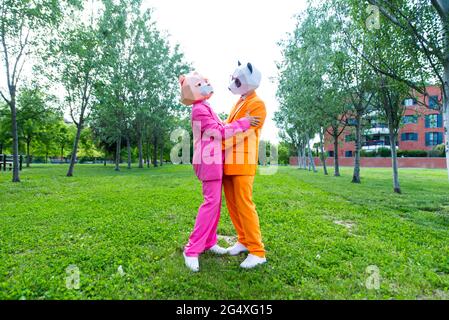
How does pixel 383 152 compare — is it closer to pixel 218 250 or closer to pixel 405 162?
pixel 405 162

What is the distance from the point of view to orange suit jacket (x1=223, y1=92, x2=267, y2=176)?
3414mm

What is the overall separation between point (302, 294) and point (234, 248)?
1360 millimetres

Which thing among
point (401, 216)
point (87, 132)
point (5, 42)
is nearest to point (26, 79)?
point (5, 42)

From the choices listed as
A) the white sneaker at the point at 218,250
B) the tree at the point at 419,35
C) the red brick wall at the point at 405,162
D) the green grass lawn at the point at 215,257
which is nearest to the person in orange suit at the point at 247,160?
the green grass lawn at the point at 215,257

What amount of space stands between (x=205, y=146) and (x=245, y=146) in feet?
1.77

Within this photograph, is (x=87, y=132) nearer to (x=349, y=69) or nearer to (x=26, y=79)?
(x=26, y=79)

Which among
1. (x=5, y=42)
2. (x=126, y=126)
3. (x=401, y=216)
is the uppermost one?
(x=5, y=42)

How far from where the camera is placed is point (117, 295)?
2.67 meters

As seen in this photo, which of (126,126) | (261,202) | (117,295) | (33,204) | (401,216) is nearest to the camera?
(117,295)

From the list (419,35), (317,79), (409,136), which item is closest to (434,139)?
(409,136)

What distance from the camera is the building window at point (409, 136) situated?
170 ft

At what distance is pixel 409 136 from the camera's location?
52.5m

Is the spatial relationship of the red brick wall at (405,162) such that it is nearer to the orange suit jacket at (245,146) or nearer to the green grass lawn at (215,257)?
the green grass lawn at (215,257)

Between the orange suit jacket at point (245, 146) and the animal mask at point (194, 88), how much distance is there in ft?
1.71
